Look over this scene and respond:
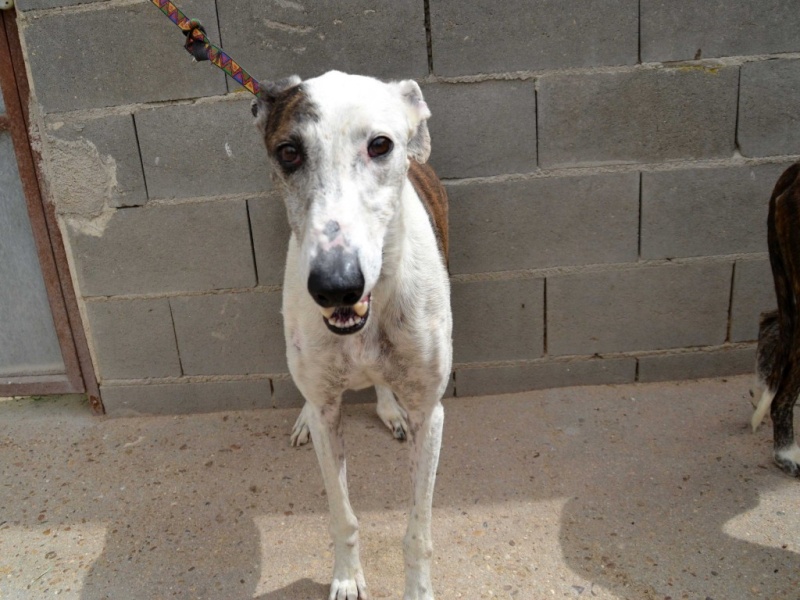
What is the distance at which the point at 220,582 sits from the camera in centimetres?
230

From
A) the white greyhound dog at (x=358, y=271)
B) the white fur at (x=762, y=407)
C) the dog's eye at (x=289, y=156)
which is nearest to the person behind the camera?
the white greyhound dog at (x=358, y=271)

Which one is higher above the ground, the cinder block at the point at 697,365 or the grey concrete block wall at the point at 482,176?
the grey concrete block wall at the point at 482,176

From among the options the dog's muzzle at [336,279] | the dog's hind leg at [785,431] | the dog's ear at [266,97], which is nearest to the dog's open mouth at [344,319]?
the dog's muzzle at [336,279]

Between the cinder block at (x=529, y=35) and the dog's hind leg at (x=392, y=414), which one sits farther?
the dog's hind leg at (x=392, y=414)

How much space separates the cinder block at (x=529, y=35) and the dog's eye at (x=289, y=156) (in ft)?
4.65

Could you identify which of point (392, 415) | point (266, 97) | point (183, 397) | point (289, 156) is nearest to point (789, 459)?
point (392, 415)

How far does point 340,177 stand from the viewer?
63.4 inches

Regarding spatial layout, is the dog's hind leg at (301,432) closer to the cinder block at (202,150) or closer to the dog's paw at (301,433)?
the dog's paw at (301,433)

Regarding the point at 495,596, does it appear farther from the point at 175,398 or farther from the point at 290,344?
the point at 175,398

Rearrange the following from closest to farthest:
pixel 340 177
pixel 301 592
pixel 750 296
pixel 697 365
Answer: pixel 340 177 → pixel 301 592 → pixel 750 296 → pixel 697 365

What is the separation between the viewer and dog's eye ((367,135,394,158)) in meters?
1.68

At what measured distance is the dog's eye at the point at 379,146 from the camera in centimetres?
168

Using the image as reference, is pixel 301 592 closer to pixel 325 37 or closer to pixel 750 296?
pixel 325 37

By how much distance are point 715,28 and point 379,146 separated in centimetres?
205
